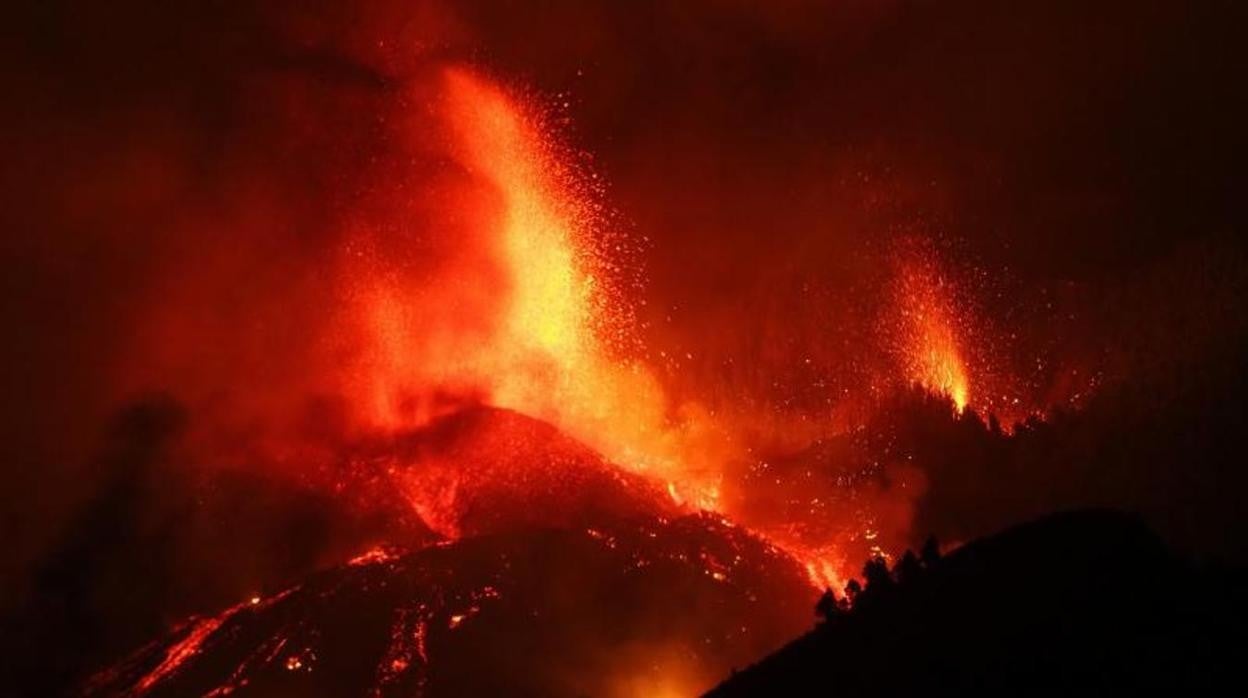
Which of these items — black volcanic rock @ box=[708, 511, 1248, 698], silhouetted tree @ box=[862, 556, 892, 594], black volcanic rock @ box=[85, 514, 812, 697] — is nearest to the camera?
black volcanic rock @ box=[708, 511, 1248, 698]

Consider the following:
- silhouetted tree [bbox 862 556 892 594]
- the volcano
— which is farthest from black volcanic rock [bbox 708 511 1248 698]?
the volcano

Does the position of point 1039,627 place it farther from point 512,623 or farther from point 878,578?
point 512,623

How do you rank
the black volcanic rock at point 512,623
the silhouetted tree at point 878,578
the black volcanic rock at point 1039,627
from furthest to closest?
the black volcanic rock at point 512,623 < the silhouetted tree at point 878,578 < the black volcanic rock at point 1039,627

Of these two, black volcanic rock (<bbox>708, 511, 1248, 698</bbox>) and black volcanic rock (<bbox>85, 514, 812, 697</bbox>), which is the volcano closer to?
black volcanic rock (<bbox>85, 514, 812, 697</bbox>)

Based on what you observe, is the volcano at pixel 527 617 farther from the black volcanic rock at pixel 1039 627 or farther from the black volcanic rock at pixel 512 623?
the black volcanic rock at pixel 1039 627

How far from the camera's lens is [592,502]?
80.7 m

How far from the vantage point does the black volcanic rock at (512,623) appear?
57.1m

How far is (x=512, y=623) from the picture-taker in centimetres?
6194

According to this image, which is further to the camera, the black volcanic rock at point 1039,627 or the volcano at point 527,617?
the volcano at point 527,617

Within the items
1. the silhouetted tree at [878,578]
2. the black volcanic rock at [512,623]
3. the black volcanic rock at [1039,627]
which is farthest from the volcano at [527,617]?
the black volcanic rock at [1039,627]

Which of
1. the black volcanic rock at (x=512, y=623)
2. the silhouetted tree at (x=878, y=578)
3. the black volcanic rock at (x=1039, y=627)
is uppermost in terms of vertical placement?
the black volcanic rock at (x=512, y=623)

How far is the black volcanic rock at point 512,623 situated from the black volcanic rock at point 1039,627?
20.3m

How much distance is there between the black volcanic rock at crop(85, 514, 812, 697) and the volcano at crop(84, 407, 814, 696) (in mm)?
103

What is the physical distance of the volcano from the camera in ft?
188
